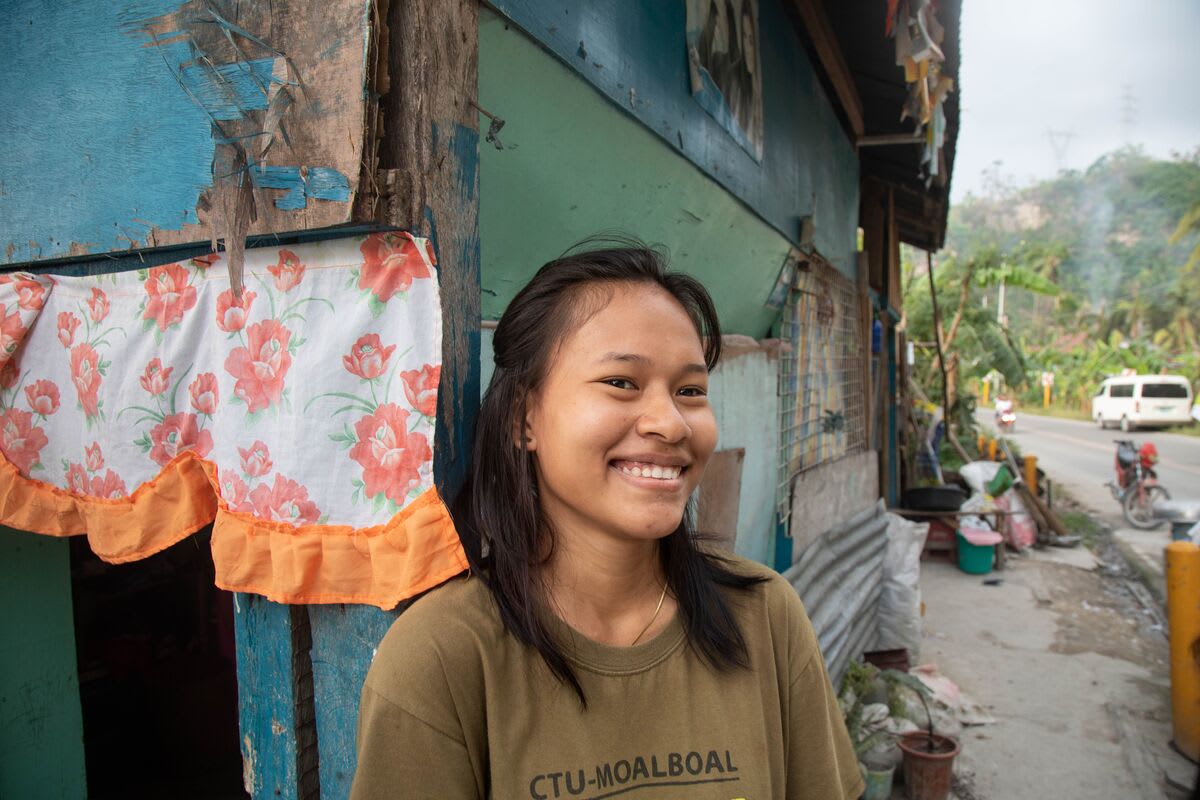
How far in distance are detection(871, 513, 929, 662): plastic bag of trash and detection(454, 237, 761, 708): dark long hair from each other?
4.96 m

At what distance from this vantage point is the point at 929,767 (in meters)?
4.01

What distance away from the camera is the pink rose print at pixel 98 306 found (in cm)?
182

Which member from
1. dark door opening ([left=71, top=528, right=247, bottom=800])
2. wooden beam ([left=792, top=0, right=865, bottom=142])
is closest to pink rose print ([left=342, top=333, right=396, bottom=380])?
dark door opening ([left=71, top=528, right=247, bottom=800])

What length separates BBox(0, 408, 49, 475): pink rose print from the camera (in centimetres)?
190

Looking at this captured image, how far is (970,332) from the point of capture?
13.8 metres

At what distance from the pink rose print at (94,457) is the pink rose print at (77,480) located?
0.03 metres

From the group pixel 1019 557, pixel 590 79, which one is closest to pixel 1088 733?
pixel 1019 557

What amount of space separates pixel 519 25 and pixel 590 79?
370 mm

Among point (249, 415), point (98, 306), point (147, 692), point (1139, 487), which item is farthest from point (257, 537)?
point (1139, 487)

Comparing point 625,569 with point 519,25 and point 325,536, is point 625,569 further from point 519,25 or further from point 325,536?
point 519,25

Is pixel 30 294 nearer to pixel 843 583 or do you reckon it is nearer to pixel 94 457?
pixel 94 457

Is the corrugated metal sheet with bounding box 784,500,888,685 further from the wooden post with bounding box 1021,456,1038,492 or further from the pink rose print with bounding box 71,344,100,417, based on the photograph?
the wooden post with bounding box 1021,456,1038,492

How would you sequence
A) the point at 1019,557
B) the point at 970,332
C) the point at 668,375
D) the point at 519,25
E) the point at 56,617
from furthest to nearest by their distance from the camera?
1. the point at 970,332
2. the point at 1019,557
3. the point at 56,617
4. the point at 519,25
5. the point at 668,375

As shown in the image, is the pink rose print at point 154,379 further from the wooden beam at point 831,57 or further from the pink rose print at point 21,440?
the wooden beam at point 831,57
